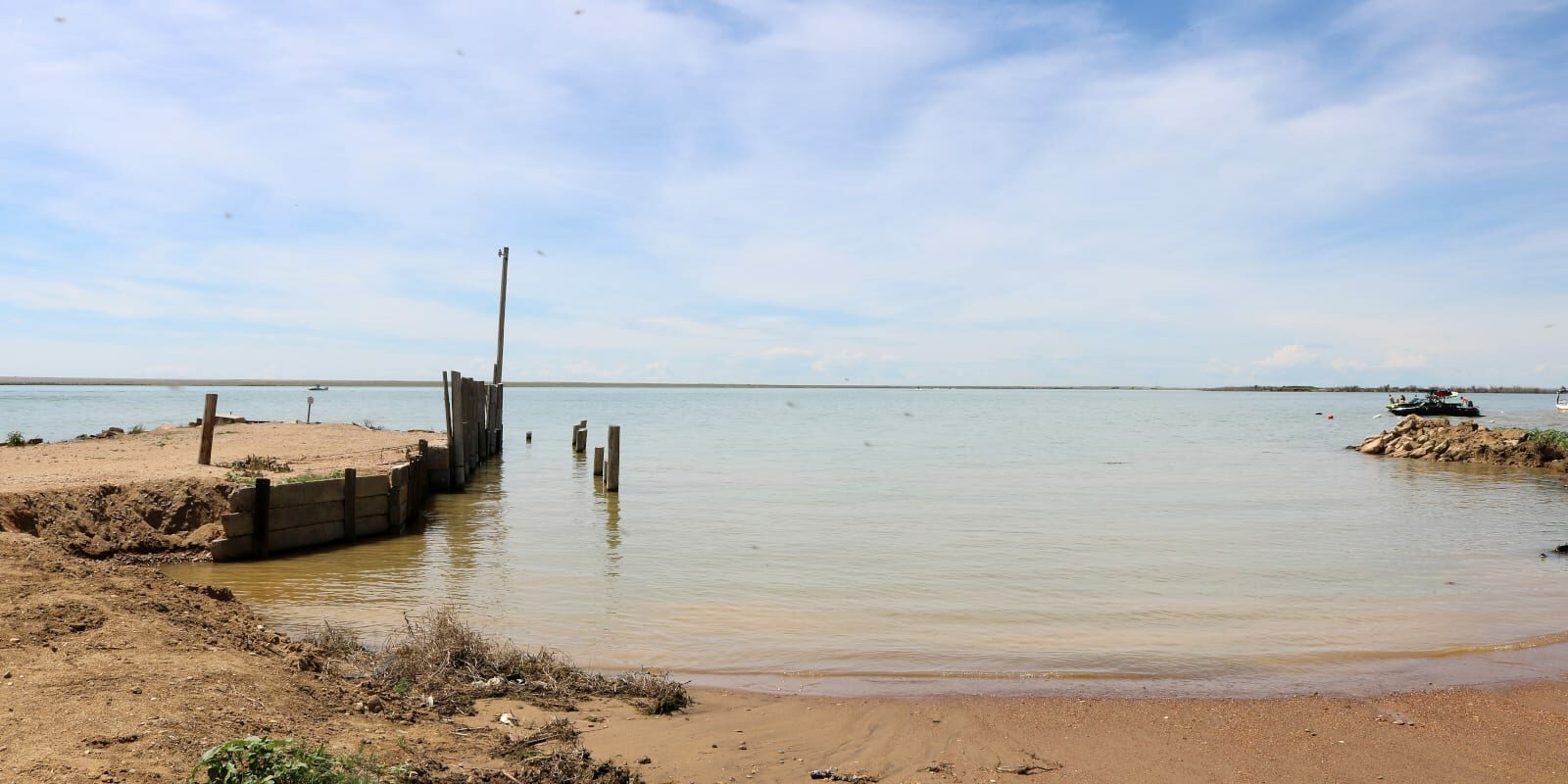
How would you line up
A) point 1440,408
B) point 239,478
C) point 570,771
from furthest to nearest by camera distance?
point 1440,408
point 239,478
point 570,771

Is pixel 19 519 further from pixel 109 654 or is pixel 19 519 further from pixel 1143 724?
pixel 1143 724

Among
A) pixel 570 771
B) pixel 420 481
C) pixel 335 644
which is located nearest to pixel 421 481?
pixel 420 481

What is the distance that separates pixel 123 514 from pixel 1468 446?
42542 mm

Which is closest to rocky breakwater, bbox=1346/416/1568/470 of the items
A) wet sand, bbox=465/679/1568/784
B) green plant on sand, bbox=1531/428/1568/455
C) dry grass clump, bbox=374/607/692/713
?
green plant on sand, bbox=1531/428/1568/455

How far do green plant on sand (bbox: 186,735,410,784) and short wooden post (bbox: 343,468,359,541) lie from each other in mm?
12173

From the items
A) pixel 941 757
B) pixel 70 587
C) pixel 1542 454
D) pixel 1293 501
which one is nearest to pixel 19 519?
pixel 70 587

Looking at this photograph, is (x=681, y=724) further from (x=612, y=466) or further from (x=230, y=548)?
(x=612, y=466)

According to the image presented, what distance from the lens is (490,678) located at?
7379mm

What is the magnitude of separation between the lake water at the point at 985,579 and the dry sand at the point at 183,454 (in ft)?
9.07

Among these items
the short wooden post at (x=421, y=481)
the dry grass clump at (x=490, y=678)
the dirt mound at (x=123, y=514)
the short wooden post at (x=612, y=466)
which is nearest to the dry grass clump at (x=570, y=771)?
the dry grass clump at (x=490, y=678)

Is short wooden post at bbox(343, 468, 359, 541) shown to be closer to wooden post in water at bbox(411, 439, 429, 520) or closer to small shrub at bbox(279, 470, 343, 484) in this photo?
small shrub at bbox(279, 470, 343, 484)

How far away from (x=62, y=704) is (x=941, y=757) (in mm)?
5242

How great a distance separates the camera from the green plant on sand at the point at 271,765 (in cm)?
427

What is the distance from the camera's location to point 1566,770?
641 centimetres
